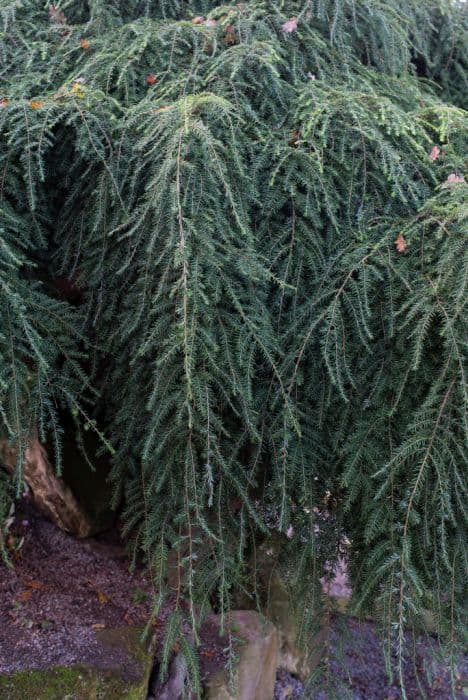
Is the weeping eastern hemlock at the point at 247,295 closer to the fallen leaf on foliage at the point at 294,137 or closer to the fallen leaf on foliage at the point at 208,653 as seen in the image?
the fallen leaf on foliage at the point at 294,137

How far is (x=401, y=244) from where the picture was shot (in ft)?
6.04

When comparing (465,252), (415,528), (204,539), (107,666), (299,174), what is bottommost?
(107,666)

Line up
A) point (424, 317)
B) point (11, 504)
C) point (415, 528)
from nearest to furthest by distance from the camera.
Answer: point (424, 317) < point (415, 528) < point (11, 504)

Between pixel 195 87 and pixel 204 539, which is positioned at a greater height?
pixel 195 87

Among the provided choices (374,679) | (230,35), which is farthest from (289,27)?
(374,679)

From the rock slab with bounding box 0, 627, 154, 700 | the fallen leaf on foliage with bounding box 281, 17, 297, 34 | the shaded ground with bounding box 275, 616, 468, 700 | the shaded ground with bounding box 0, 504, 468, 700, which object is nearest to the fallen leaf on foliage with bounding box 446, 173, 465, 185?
the fallen leaf on foliage with bounding box 281, 17, 297, 34

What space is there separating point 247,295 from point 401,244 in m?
0.52

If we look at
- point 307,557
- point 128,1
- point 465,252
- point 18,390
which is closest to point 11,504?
point 18,390

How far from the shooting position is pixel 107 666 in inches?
76.3

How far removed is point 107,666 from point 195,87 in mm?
1956

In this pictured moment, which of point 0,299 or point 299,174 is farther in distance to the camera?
point 299,174

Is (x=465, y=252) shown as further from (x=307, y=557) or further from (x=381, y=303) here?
(x=307, y=557)

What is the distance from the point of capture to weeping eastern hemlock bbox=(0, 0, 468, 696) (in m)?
1.71

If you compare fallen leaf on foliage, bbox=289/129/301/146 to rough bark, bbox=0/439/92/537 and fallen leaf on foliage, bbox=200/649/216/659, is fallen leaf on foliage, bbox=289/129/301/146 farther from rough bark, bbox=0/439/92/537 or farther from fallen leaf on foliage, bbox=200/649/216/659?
fallen leaf on foliage, bbox=200/649/216/659
